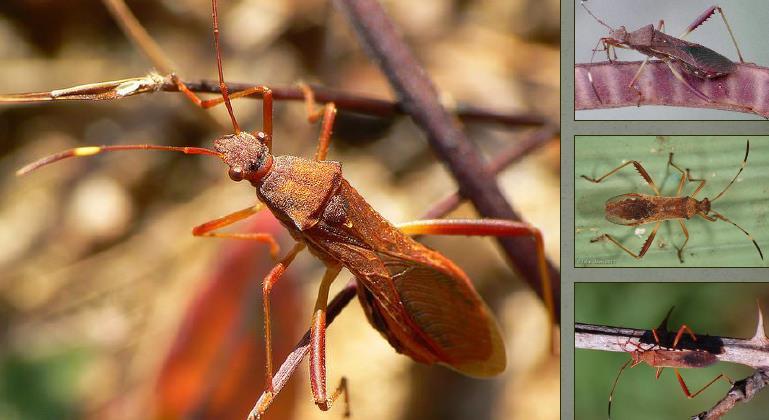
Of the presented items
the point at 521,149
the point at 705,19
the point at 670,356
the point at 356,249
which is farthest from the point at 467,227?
the point at 705,19

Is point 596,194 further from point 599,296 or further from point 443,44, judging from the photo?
point 443,44

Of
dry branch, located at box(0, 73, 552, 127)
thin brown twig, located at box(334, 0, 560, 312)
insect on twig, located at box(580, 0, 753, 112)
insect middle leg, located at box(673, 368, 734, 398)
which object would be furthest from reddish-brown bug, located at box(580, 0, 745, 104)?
insect middle leg, located at box(673, 368, 734, 398)

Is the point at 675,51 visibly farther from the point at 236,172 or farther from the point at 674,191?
the point at 236,172

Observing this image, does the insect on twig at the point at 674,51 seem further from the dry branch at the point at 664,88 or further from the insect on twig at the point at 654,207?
the insect on twig at the point at 654,207

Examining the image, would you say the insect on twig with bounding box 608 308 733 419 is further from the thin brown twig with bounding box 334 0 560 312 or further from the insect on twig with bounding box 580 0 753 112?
the insect on twig with bounding box 580 0 753 112

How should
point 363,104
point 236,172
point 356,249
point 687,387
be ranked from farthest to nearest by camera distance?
point 687,387 < point 363,104 < point 356,249 < point 236,172

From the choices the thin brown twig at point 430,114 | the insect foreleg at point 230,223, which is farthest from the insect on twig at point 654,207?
→ the insect foreleg at point 230,223

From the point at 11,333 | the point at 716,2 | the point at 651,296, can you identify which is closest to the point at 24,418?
the point at 11,333

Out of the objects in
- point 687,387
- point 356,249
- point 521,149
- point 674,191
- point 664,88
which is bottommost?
point 687,387
